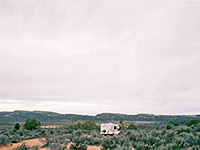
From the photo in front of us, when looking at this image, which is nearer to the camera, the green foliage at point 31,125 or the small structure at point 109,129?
the small structure at point 109,129

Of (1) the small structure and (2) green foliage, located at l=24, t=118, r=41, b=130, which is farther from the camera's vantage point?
(2) green foliage, located at l=24, t=118, r=41, b=130

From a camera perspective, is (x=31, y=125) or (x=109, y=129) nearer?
(x=109, y=129)

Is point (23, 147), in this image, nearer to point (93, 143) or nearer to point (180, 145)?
point (93, 143)

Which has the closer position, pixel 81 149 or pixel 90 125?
pixel 81 149

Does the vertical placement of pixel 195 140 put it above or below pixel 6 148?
above

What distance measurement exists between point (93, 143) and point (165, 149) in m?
8.47

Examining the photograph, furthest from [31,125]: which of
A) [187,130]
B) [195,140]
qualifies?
[195,140]

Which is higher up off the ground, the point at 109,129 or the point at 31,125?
the point at 31,125

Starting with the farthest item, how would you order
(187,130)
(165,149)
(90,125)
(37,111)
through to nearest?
(37,111)
(90,125)
(187,130)
(165,149)

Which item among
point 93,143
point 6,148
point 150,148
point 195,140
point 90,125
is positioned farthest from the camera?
point 90,125

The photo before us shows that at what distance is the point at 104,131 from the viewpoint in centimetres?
3791

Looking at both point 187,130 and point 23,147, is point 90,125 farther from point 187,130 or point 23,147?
point 23,147

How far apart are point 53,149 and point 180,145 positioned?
1045 cm

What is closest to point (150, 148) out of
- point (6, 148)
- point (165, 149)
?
point (165, 149)
